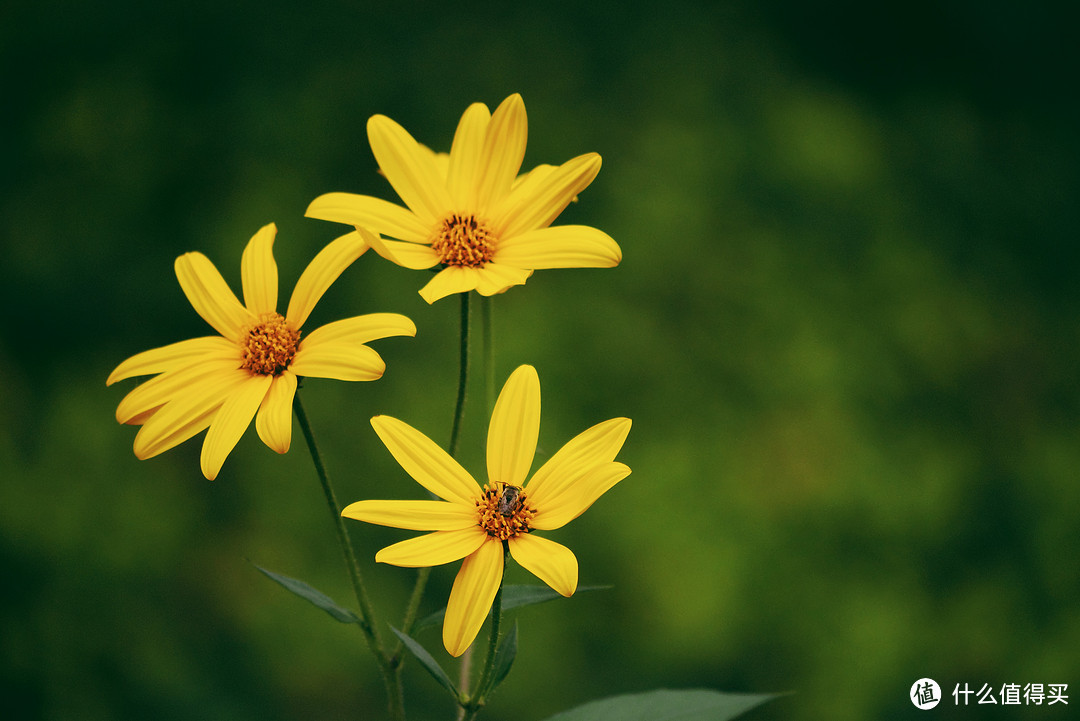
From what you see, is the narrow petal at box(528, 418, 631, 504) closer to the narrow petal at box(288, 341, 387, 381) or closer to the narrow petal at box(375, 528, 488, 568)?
the narrow petal at box(375, 528, 488, 568)

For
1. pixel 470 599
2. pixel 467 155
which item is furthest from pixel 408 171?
pixel 470 599

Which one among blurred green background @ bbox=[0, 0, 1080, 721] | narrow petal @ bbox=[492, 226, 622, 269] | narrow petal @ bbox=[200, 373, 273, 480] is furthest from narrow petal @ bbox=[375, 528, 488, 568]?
blurred green background @ bbox=[0, 0, 1080, 721]

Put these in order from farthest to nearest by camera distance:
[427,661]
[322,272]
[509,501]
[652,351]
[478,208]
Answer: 1. [652,351]
2. [478,208]
3. [322,272]
4. [509,501]
5. [427,661]

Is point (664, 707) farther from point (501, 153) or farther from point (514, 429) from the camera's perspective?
point (501, 153)

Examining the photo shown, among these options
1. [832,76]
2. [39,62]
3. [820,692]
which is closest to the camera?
[820,692]

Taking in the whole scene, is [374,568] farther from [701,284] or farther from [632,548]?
[701,284]

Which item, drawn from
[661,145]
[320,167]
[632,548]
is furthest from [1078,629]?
[320,167]
